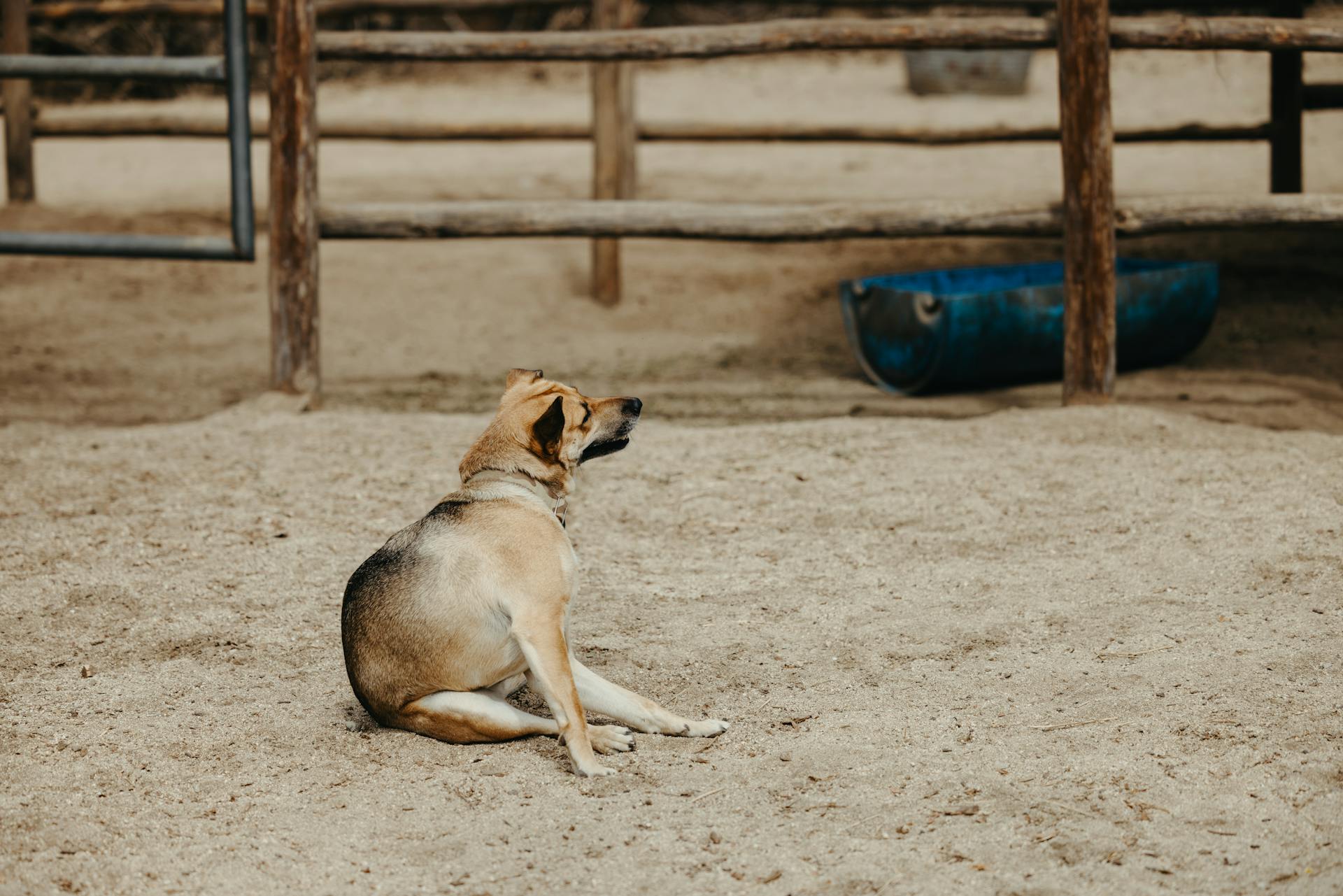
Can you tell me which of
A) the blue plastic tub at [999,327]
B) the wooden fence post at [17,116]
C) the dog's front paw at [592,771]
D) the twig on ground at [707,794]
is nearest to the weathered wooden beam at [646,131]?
the wooden fence post at [17,116]

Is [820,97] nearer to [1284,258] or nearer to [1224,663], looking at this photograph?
[1284,258]

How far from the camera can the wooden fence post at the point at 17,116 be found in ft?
31.3

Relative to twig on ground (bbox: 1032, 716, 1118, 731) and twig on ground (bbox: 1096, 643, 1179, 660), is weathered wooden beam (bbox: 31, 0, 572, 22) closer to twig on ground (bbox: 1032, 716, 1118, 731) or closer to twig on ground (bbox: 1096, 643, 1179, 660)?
twig on ground (bbox: 1096, 643, 1179, 660)

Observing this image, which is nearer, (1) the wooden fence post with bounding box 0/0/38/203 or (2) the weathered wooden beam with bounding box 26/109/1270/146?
(2) the weathered wooden beam with bounding box 26/109/1270/146

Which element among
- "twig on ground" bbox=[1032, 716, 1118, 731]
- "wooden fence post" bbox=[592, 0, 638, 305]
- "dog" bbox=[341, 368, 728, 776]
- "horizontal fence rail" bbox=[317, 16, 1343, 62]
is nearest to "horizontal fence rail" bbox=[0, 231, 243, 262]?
"horizontal fence rail" bbox=[317, 16, 1343, 62]

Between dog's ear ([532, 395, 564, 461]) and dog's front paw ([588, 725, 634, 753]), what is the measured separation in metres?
0.70

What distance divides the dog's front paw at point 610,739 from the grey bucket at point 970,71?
48.2 ft

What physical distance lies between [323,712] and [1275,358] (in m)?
5.70

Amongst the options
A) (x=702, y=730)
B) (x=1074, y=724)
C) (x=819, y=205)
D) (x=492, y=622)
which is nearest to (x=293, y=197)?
(x=819, y=205)

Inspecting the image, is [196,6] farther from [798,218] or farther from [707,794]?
[707,794]

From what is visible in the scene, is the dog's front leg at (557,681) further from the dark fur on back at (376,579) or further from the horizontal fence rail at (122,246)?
the horizontal fence rail at (122,246)

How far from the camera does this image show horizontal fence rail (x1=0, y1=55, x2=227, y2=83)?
6293mm

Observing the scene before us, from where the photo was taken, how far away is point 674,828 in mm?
2994

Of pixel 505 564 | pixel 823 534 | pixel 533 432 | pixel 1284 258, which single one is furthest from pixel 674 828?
pixel 1284 258
